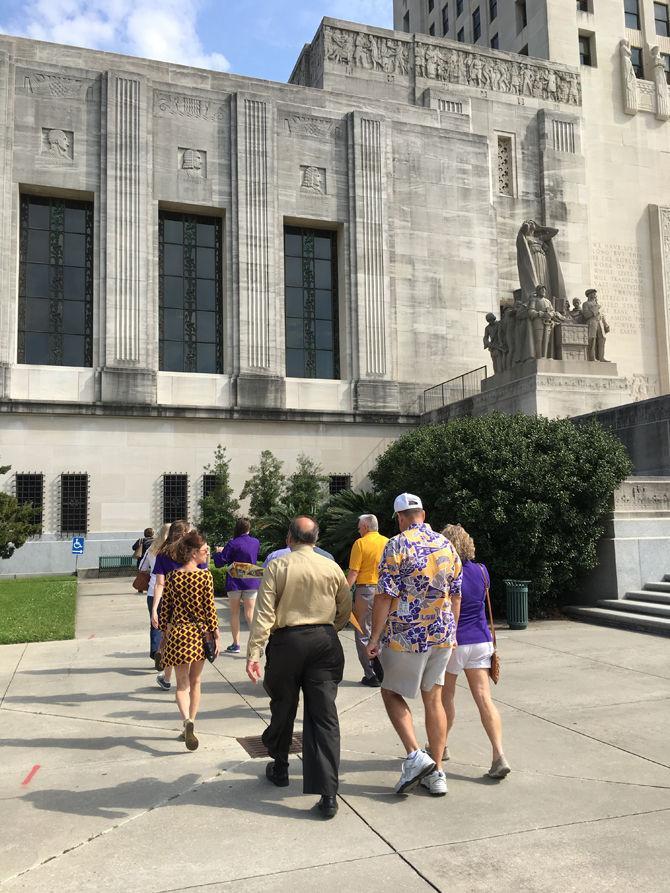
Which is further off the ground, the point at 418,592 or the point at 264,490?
the point at 264,490

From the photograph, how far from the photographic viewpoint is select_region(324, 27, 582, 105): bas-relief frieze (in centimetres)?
3359

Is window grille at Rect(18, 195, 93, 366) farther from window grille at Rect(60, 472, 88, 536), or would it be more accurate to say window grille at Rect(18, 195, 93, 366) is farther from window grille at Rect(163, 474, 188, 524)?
window grille at Rect(163, 474, 188, 524)

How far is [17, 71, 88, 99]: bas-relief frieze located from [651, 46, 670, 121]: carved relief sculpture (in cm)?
2758

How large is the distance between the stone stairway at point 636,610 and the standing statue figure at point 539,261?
37.9 ft

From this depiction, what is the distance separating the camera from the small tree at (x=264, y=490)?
25156 mm

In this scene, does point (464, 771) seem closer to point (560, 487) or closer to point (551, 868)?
point (551, 868)

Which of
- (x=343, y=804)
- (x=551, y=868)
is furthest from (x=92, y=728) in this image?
(x=551, y=868)

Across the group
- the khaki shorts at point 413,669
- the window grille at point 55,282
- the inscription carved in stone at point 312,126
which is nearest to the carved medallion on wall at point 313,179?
the inscription carved in stone at point 312,126

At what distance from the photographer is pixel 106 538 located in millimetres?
26375

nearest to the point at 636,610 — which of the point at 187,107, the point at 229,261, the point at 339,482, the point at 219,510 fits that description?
the point at 219,510

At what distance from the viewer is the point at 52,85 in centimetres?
2753

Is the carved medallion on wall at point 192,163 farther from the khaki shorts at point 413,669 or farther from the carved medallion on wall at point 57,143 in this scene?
the khaki shorts at point 413,669

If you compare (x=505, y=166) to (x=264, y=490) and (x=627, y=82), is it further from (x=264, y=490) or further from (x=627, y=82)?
(x=264, y=490)

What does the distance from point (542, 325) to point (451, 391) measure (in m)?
8.55
